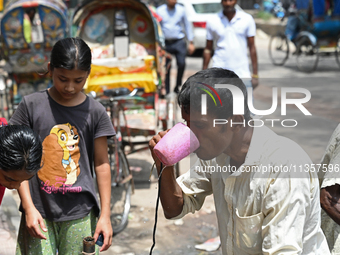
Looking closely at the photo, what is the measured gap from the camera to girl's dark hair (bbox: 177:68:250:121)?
179 cm

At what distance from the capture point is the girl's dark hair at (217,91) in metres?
1.79

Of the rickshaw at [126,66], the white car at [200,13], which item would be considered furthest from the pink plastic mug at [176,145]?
the white car at [200,13]

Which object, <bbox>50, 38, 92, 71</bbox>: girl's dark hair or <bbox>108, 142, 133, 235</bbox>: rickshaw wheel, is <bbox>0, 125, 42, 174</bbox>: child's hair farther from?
<bbox>108, 142, 133, 235</bbox>: rickshaw wheel

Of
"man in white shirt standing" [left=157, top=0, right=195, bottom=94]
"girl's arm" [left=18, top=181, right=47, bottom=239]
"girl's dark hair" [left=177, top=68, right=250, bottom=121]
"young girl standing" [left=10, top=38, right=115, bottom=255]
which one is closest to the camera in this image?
"girl's dark hair" [left=177, top=68, right=250, bottom=121]

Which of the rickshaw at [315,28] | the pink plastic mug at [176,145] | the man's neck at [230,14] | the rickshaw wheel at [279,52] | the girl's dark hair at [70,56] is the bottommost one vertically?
the rickshaw wheel at [279,52]

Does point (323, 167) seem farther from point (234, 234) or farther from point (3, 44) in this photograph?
→ point (3, 44)

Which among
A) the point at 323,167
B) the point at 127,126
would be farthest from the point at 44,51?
Answer: the point at 323,167

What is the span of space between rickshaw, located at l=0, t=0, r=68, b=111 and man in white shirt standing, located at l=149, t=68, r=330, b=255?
4.91m

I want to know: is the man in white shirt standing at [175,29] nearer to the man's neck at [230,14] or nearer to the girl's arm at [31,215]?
the man's neck at [230,14]

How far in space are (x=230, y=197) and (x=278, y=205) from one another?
242 millimetres

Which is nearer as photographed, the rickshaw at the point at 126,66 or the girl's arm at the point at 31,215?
the girl's arm at the point at 31,215

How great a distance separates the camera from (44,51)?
257 inches

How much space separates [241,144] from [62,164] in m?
0.92

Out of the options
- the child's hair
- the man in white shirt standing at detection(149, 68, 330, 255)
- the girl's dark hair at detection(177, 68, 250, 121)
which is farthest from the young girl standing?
the girl's dark hair at detection(177, 68, 250, 121)
